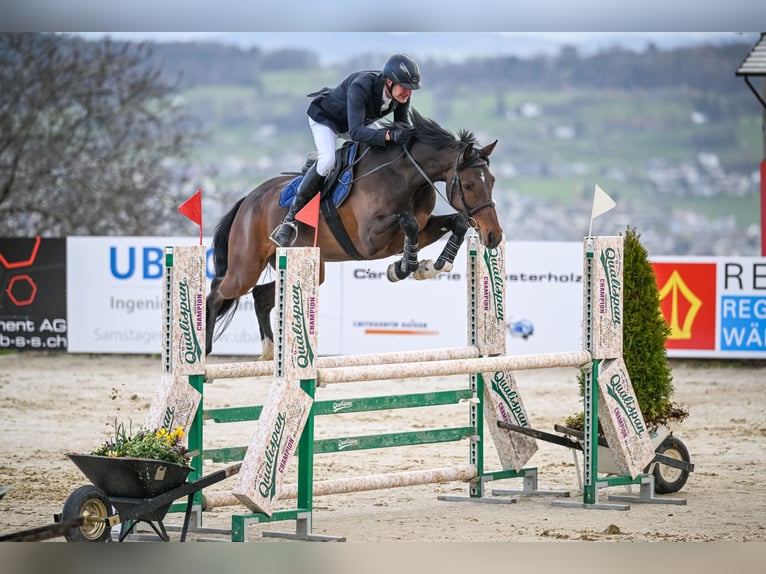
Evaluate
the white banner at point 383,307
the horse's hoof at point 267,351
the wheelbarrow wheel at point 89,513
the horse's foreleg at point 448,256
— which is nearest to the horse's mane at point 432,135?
the horse's foreleg at point 448,256

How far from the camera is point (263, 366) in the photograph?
194 inches

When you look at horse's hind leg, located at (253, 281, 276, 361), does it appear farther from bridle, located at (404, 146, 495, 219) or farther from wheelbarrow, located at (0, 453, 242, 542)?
wheelbarrow, located at (0, 453, 242, 542)

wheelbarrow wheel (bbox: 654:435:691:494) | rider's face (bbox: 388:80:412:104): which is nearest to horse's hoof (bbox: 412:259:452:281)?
rider's face (bbox: 388:80:412:104)

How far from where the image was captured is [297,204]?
17.4 ft

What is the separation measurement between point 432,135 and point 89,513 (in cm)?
228

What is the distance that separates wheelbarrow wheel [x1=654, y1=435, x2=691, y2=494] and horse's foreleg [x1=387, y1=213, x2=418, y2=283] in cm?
179

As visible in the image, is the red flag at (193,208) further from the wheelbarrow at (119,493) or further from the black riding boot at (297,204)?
the wheelbarrow at (119,493)

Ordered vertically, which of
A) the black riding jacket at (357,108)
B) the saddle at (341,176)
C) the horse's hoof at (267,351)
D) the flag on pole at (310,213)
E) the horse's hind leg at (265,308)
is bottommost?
the horse's hoof at (267,351)

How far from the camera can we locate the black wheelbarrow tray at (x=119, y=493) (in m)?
4.07

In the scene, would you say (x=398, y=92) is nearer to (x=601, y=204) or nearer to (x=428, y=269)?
(x=428, y=269)

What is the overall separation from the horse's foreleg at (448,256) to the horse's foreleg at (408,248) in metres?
0.05

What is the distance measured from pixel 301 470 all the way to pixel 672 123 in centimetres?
2116

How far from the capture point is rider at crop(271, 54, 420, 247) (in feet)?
16.5

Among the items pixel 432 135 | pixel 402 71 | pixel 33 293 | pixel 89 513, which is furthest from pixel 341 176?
pixel 33 293
